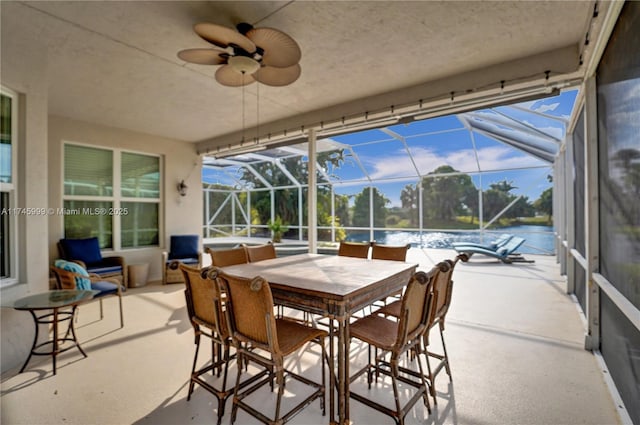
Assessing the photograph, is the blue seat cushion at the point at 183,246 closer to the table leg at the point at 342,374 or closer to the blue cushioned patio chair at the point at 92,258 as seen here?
the blue cushioned patio chair at the point at 92,258

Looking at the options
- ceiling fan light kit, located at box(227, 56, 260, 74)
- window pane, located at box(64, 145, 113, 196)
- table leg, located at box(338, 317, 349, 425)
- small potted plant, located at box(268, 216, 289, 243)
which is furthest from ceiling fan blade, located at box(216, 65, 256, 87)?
small potted plant, located at box(268, 216, 289, 243)

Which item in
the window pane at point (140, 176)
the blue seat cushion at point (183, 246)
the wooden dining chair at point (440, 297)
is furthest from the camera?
the blue seat cushion at point (183, 246)

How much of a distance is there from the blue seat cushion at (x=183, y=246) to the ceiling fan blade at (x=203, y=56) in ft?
12.6

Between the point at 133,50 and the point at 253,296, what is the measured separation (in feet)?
8.33

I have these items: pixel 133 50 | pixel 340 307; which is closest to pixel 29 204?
pixel 133 50

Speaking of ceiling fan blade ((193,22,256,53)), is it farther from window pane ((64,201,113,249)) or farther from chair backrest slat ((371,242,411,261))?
window pane ((64,201,113,249))

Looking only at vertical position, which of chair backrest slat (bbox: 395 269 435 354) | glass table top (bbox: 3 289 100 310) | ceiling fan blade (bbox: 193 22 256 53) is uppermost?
ceiling fan blade (bbox: 193 22 256 53)

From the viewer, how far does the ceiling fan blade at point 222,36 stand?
73.3 inches

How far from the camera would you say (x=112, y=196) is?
16.6ft

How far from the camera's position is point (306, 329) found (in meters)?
1.87

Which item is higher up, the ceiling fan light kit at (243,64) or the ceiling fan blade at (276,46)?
Answer: the ceiling fan blade at (276,46)

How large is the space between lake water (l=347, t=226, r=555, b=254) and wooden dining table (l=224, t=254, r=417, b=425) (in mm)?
6580

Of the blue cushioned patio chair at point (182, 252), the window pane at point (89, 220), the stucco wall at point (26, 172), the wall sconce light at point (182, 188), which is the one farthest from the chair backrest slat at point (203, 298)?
the wall sconce light at point (182, 188)

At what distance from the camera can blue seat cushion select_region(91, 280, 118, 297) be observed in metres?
3.11
